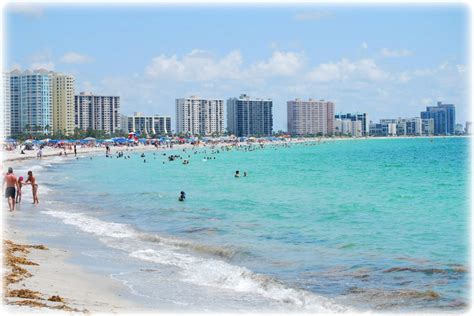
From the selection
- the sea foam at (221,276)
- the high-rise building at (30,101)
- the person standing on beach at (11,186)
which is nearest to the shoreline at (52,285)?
the sea foam at (221,276)

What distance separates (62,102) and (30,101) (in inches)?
328

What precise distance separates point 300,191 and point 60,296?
24525 millimetres

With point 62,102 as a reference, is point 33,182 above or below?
below

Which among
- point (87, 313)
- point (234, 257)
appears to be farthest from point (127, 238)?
point (87, 313)

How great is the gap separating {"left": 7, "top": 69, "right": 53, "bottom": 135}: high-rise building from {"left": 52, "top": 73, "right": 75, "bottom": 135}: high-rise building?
158 cm

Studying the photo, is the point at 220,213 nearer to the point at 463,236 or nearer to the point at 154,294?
the point at 463,236

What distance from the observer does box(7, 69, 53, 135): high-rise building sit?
538ft

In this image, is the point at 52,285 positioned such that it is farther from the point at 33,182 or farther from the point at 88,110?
the point at 88,110

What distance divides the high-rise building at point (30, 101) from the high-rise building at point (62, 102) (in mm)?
1579

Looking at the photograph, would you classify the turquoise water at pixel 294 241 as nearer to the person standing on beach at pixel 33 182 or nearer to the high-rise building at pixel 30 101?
the person standing on beach at pixel 33 182

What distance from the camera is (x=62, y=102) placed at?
168375mm

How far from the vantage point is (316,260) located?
45.4ft

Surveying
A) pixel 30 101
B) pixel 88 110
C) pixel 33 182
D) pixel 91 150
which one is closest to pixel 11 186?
pixel 33 182

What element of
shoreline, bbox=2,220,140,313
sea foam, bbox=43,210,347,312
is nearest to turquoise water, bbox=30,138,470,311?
sea foam, bbox=43,210,347,312
